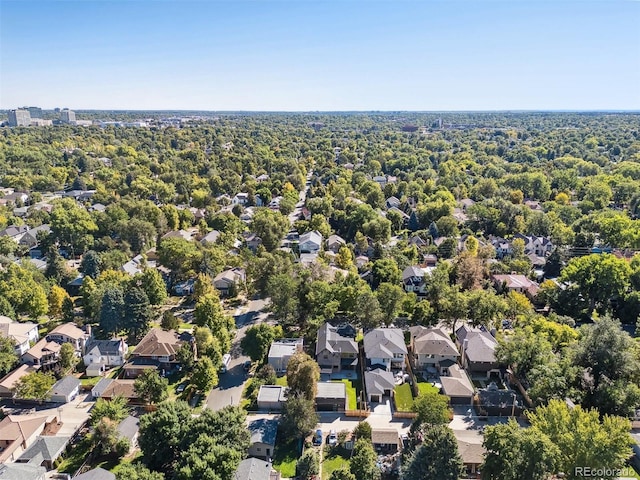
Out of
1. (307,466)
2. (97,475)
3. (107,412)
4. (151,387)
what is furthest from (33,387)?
(307,466)

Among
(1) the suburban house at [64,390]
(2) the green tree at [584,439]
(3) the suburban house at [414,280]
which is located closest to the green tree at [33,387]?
(1) the suburban house at [64,390]

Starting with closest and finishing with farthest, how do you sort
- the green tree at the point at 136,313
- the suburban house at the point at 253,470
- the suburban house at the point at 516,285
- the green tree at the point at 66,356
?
the suburban house at the point at 253,470 < the green tree at the point at 66,356 < the green tree at the point at 136,313 < the suburban house at the point at 516,285

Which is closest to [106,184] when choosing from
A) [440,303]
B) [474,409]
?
[440,303]

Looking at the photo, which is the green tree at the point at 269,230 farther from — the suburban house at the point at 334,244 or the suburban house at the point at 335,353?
the suburban house at the point at 335,353

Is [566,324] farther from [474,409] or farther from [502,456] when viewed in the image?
[502,456]

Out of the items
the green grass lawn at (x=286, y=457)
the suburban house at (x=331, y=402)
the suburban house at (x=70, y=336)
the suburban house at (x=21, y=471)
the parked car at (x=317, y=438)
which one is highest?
the suburban house at (x=70, y=336)

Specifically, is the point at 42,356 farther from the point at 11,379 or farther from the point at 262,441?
the point at 262,441
